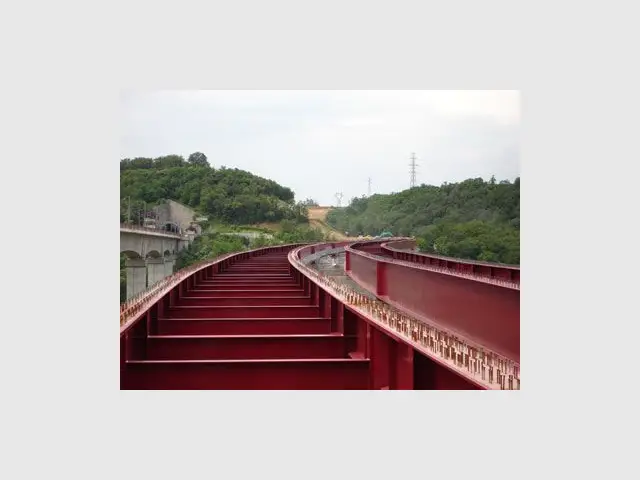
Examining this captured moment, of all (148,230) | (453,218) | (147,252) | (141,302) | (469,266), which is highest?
(453,218)

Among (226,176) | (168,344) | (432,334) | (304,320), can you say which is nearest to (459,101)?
(432,334)

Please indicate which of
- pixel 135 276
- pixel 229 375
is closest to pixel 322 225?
pixel 135 276

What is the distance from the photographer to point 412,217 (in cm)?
3300

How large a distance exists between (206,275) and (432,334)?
12.4 metres

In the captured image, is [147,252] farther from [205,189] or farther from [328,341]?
[328,341]

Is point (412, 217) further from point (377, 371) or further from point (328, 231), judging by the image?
point (377, 371)

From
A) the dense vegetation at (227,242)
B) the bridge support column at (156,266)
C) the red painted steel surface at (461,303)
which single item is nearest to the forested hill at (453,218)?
the red painted steel surface at (461,303)

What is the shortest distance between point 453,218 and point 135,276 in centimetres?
1449

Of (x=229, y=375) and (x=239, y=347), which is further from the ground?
(x=239, y=347)

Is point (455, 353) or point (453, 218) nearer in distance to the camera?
point (455, 353)

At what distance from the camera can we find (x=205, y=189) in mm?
22969

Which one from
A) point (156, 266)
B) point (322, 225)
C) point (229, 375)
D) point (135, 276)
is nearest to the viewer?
point (229, 375)

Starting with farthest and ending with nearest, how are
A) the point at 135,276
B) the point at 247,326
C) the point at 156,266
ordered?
the point at 156,266
the point at 135,276
the point at 247,326

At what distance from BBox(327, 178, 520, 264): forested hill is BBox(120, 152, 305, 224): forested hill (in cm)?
358
